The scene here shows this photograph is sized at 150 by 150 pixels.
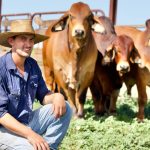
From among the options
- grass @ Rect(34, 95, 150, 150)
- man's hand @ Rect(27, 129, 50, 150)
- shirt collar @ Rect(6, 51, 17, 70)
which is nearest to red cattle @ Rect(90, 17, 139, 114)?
grass @ Rect(34, 95, 150, 150)

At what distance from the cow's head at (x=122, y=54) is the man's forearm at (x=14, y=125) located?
3810 millimetres

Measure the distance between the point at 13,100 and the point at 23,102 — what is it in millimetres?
117

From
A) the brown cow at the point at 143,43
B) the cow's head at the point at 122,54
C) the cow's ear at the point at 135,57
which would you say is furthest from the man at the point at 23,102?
the brown cow at the point at 143,43

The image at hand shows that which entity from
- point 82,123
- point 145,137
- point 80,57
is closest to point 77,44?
point 80,57

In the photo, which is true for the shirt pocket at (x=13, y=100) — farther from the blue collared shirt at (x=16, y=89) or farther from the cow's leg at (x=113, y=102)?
the cow's leg at (x=113, y=102)

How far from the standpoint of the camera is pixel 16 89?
4.22 meters

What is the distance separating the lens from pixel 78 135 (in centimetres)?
580

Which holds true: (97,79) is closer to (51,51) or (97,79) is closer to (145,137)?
(51,51)

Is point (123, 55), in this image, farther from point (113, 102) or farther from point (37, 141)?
point (37, 141)

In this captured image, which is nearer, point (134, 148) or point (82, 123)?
point (134, 148)

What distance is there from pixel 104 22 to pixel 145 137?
382 centimetres

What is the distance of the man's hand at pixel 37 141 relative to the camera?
394 cm

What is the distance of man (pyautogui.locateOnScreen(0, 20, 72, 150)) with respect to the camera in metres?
4.09

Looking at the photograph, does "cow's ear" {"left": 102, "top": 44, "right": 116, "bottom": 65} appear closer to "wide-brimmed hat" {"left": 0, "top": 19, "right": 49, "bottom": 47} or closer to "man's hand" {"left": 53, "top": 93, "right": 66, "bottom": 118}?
"wide-brimmed hat" {"left": 0, "top": 19, "right": 49, "bottom": 47}
